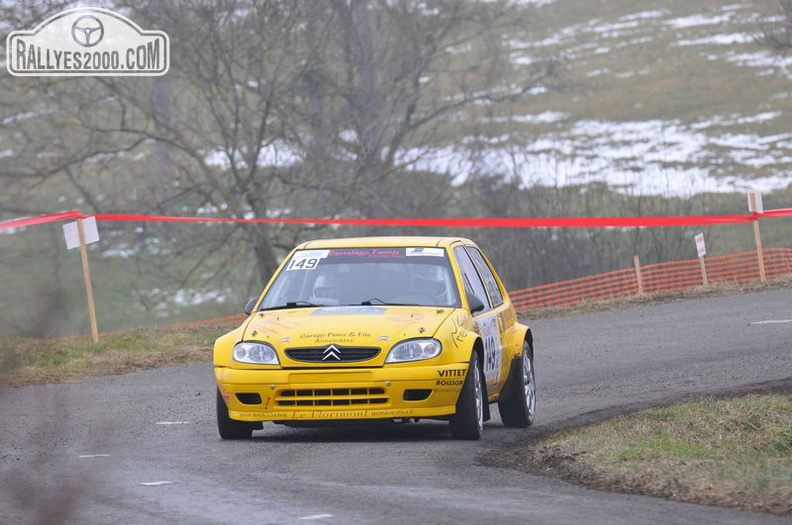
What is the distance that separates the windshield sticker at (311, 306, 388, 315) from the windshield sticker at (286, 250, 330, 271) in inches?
30.0

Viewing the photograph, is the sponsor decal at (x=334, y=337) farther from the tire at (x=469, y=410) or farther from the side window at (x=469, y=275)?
the side window at (x=469, y=275)

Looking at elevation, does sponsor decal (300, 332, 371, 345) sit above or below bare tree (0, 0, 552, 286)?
below

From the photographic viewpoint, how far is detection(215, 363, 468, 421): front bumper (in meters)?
9.67

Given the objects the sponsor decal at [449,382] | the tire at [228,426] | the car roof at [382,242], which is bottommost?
the tire at [228,426]

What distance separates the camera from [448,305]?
1065cm

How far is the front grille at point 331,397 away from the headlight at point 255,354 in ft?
0.85

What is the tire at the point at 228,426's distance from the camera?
1007cm

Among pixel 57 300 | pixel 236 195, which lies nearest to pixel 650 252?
pixel 236 195

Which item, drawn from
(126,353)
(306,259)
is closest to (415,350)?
(306,259)

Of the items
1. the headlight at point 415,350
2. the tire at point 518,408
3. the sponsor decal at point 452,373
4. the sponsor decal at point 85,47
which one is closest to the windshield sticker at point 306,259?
the headlight at point 415,350

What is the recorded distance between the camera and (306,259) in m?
11.3

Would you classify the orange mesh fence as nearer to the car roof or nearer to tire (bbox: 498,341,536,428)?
the car roof

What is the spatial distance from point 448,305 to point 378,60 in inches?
1024

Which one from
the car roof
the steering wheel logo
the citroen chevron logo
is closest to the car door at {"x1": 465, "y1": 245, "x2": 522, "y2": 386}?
the car roof
